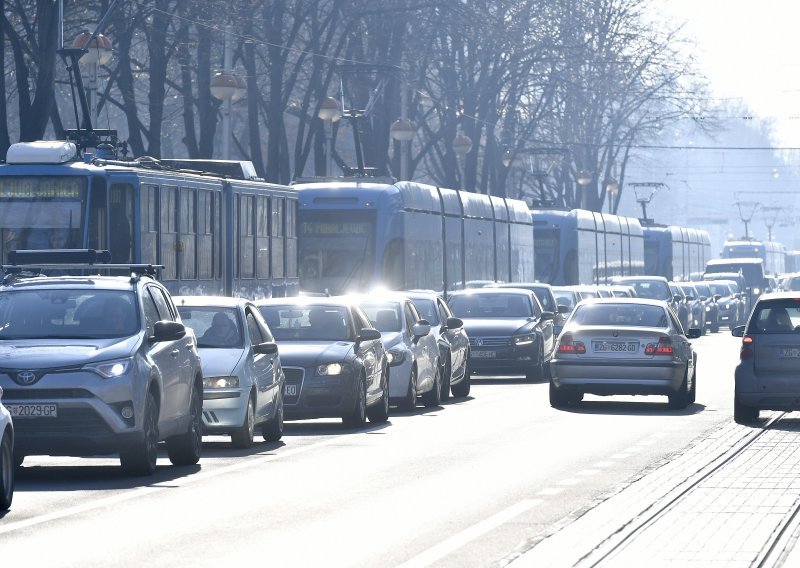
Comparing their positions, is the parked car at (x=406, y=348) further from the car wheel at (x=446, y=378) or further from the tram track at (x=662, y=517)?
the tram track at (x=662, y=517)

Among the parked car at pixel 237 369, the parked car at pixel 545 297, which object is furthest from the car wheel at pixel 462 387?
the parked car at pixel 237 369

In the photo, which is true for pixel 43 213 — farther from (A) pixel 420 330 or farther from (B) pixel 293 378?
(B) pixel 293 378

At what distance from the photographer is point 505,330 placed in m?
33.8

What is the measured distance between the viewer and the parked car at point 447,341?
92.2ft

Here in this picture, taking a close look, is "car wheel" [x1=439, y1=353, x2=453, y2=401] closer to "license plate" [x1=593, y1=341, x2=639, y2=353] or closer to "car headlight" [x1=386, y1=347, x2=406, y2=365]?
"car headlight" [x1=386, y1=347, x2=406, y2=365]

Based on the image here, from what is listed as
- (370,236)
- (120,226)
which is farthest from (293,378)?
(370,236)

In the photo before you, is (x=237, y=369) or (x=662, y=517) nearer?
(x=662, y=517)

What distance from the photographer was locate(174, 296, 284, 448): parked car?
18859 mm

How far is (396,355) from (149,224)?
577 centimetres

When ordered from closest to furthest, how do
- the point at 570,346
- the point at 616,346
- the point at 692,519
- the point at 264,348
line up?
the point at 692,519 → the point at 264,348 → the point at 616,346 → the point at 570,346

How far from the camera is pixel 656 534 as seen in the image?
11828 millimetres

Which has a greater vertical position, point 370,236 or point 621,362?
point 370,236

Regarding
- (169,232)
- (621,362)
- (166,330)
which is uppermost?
(169,232)

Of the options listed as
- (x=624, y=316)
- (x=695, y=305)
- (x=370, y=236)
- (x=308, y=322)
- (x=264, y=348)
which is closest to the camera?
(x=264, y=348)
